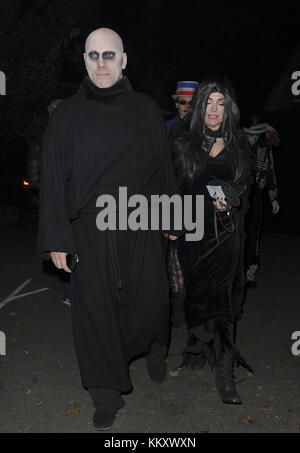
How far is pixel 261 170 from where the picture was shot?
6.77m

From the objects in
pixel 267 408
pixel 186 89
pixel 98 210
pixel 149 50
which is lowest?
pixel 267 408

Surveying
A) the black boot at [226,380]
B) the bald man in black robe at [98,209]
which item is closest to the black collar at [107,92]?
the bald man in black robe at [98,209]

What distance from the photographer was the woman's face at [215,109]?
13.2 ft

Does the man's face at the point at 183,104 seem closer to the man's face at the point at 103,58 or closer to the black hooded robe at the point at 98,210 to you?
the black hooded robe at the point at 98,210

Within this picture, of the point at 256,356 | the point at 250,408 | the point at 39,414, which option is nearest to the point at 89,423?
the point at 39,414

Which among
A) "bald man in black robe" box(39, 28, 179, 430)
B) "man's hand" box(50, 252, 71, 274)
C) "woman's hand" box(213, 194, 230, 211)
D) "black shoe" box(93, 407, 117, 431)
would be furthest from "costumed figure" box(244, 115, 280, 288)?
"black shoe" box(93, 407, 117, 431)

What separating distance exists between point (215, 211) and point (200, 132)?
0.59 metres

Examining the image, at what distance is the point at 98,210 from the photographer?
3639mm

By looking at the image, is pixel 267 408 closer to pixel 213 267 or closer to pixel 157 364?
pixel 157 364

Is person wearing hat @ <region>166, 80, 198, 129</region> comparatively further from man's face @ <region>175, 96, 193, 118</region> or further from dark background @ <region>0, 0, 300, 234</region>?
dark background @ <region>0, 0, 300, 234</region>

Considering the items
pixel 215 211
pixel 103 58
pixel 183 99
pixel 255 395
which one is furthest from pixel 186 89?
pixel 255 395

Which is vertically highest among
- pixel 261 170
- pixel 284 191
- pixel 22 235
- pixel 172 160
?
pixel 172 160

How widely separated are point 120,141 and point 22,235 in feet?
27.9

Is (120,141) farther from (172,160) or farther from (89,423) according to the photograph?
(89,423)
